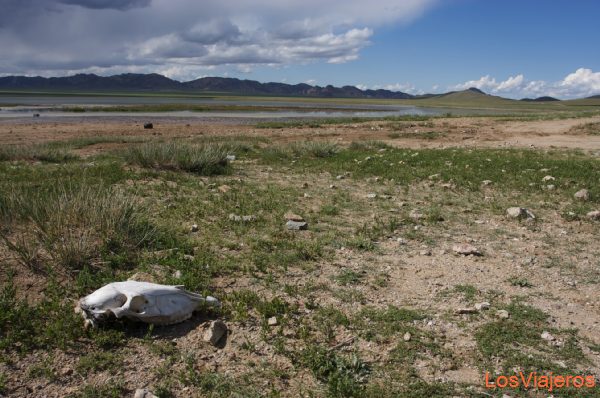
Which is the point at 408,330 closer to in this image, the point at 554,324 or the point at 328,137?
the point at 554,324

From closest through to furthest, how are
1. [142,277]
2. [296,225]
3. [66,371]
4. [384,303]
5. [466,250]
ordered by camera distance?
[66,371]
[384,303]
[142,277]
[466,250]
[296,225]

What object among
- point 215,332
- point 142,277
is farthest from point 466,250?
point 142,277

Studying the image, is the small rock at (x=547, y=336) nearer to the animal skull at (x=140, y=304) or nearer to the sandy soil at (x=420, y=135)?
the animal skull at (x=140, y=304)

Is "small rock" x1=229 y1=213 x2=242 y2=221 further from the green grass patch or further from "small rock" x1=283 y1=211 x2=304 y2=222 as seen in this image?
the green grass patch

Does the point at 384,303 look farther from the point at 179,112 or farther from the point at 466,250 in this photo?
the point at 179,112

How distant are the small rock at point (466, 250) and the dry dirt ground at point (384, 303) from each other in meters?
0.08

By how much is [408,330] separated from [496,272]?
199 centimetres

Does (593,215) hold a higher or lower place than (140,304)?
higher

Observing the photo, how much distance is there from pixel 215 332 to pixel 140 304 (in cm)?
76

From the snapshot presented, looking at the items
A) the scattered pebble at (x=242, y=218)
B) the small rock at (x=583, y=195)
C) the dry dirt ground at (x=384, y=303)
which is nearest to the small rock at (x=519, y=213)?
the dry dirt ground at (x=384, y=303)

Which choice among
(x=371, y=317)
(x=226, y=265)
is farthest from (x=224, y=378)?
(x=226, y=265)

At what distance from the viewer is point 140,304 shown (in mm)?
4160

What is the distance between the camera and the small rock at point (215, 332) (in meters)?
4.01

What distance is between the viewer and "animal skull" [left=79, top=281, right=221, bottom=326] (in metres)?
4.05
